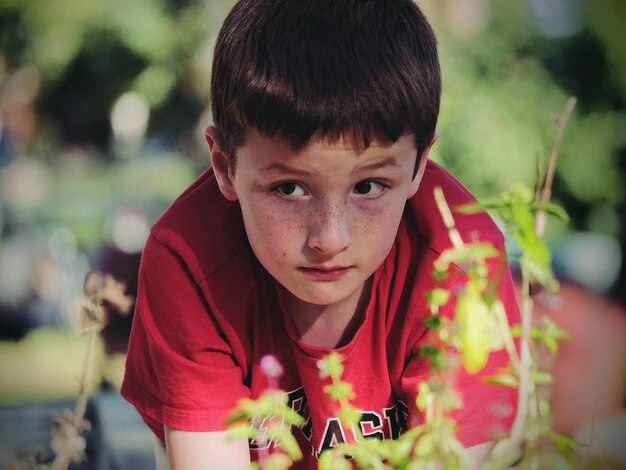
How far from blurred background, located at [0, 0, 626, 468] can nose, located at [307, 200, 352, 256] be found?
4.97 ft

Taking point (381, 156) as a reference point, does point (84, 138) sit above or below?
below

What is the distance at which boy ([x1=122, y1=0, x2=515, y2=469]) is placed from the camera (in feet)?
4.13

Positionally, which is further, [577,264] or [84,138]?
[84,138]

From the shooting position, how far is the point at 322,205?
1234 mm

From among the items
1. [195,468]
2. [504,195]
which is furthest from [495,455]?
[195,468]

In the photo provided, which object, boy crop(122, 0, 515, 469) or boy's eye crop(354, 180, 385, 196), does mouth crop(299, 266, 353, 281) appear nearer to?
boy crop(122, 0, 515, 469)

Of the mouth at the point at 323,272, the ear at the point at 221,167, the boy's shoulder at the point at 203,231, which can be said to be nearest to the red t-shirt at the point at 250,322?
the boy's shoulder at the point at 203,231

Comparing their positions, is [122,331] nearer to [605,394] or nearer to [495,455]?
[605,394]

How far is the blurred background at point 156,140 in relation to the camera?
3.03 m

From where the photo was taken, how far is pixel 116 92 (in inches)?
138

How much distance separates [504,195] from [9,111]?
3.18 metres

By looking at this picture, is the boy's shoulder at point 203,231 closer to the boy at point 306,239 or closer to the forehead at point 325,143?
the boy at point 306,239

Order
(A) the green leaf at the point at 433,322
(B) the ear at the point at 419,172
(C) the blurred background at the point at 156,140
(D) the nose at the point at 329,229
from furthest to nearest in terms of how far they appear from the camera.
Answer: (C) the blurred background at the point at 156,140
(B) the ear at the point at 419,172
(D) the nose at the point at 329,229
(A) the green leaf at the point at 433,322

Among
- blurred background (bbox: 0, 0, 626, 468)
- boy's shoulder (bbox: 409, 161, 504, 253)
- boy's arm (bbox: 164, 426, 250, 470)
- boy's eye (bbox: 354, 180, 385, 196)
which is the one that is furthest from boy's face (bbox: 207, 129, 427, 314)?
blurred background (bbox: 0, 0, 626, 468)
